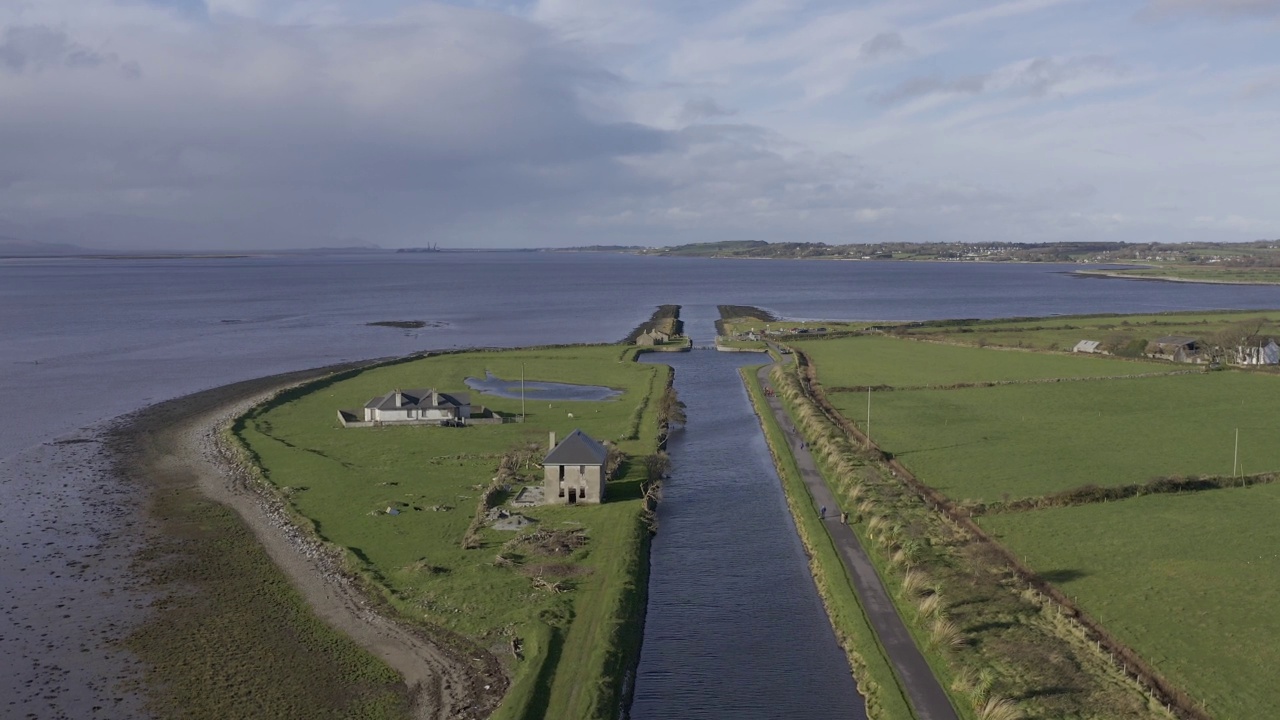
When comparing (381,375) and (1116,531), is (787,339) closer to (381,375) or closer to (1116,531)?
(381,375)

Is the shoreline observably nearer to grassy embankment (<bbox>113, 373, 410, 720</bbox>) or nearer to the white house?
grassy embankment (<bbox>113, 373, 410, 720</bbox>)

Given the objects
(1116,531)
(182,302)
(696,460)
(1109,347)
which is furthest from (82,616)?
(182,302)

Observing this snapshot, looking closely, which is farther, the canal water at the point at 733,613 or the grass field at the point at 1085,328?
the grass field at the point at 1085,328

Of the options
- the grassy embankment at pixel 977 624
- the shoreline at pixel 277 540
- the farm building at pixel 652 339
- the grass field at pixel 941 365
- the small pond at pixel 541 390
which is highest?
the farm building at pixel 652 339

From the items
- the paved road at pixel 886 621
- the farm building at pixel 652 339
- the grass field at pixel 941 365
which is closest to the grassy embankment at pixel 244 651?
the paved road at pixel 886 621

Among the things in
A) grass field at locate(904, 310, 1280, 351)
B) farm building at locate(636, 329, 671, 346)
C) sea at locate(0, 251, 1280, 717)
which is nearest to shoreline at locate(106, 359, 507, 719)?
sea at locate(0, 251, 1280, 717)

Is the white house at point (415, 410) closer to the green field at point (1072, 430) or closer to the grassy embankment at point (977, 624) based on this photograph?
the green field at point (1072, 430)

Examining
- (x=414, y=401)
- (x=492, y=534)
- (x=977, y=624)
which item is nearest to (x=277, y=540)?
(x=492, y=534)

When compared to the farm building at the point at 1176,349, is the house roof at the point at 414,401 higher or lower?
lower
